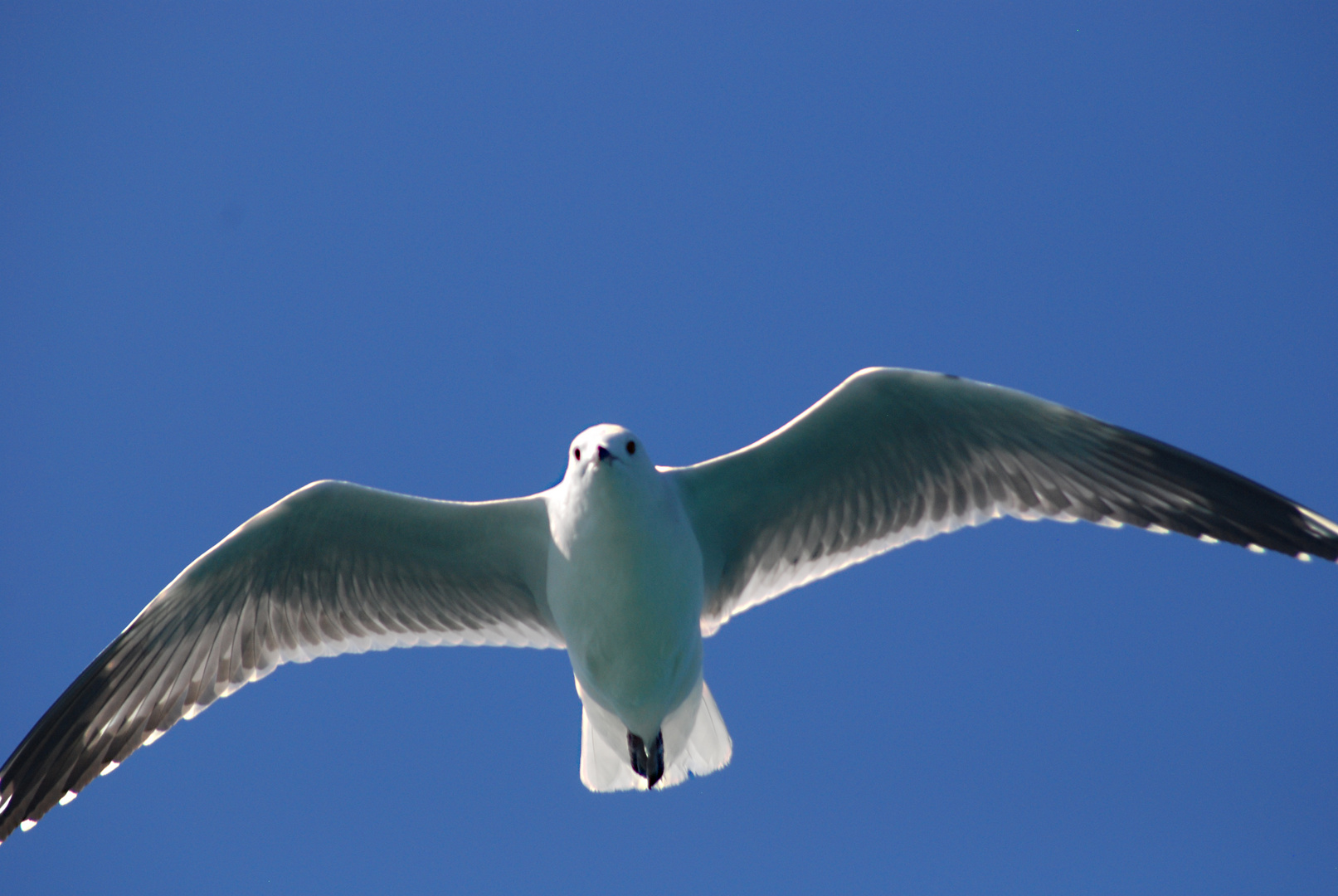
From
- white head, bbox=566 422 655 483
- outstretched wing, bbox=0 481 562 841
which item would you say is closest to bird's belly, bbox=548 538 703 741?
white head, bbox=566 422 655 483

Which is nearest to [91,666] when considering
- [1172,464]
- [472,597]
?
[472,597]

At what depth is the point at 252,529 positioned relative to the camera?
582 centimetres

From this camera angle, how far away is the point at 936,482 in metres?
6.21

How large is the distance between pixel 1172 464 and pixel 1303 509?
0.65 meters

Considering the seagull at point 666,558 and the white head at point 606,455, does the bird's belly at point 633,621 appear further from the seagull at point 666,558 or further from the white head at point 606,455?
the white head at point 606,455

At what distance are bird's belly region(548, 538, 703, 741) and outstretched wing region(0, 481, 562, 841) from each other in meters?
0.51

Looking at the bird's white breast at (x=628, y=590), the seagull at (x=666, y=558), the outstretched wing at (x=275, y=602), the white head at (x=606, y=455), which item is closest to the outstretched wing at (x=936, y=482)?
the seagull at (x=666, y=558)

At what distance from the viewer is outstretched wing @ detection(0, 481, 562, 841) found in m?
5.93

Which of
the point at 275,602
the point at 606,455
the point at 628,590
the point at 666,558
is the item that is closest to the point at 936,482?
the point at 666,558

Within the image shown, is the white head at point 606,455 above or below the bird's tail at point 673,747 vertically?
above

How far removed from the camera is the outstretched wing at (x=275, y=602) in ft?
19.5

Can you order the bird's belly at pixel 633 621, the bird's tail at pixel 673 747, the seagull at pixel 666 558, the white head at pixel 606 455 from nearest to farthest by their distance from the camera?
the white head at pixel 606 455 < the bird's belly at pixel 633 621 < the seagull at pixel 666 558 < the bird's tail at pixel 673 747

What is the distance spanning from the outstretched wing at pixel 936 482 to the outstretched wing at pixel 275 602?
1.16 metres

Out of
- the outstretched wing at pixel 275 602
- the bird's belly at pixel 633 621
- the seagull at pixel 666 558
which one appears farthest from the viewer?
the outstretched wing at pixel 275 602
